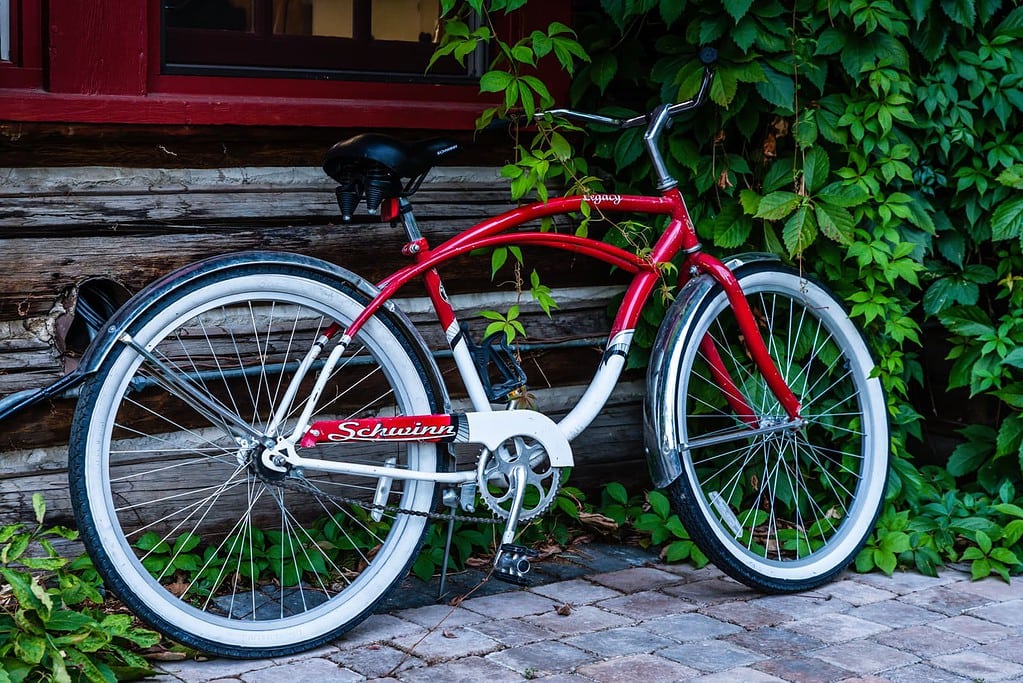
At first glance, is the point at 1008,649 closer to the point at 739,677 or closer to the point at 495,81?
the point at 739,677

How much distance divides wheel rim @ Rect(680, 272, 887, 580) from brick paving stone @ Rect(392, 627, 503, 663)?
2.64ft

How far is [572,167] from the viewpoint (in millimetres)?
3617

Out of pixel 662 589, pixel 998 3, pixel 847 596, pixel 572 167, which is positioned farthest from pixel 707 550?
pixel 998 3

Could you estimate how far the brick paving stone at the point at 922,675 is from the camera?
273cm

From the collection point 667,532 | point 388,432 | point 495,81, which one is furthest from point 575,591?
point 495,81

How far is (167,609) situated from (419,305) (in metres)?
1.27

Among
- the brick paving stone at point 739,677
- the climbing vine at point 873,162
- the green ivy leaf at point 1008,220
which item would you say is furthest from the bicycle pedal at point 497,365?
the green ivy leaf at point 1008,220

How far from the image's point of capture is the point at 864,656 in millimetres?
2875

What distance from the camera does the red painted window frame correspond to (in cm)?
300

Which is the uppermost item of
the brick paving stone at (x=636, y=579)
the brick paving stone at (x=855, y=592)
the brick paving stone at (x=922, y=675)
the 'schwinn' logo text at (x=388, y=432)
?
the 'schwinn' logo text at (x=388, y=432)

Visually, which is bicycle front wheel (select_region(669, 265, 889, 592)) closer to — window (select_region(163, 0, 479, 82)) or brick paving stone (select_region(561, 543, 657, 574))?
brick paving stone (select_region(561, 543, 657, 574))

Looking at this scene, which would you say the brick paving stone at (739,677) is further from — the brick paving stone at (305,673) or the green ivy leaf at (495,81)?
the green ivy leaf at (495,81)

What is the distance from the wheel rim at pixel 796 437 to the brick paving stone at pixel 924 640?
375mm

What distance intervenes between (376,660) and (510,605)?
20.6 inches
